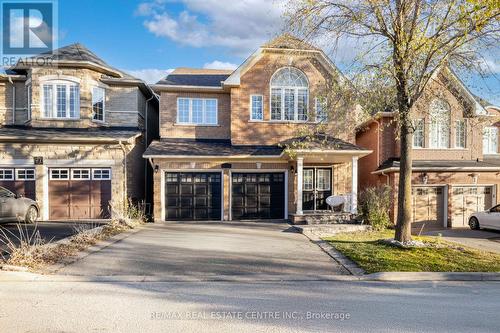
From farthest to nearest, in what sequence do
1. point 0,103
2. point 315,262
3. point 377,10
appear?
point 0,103 → point 377,10 → point 315,262

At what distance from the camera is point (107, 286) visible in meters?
6.72

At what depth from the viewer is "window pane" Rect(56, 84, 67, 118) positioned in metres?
17.5

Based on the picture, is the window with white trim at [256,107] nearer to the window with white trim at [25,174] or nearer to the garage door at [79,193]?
the garage door at [79,193]

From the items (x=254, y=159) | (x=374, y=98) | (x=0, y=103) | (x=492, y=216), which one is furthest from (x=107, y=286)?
(x=492, y=216)

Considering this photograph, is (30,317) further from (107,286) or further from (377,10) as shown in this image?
(377,10)

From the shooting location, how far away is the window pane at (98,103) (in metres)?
17.9

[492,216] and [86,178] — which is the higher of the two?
[86,178]

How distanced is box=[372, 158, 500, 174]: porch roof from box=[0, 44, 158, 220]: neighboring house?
13.3 metres

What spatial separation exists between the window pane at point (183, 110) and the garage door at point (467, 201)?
1525 cm

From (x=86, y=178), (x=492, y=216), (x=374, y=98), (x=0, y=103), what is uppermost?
(x=0, y=103)

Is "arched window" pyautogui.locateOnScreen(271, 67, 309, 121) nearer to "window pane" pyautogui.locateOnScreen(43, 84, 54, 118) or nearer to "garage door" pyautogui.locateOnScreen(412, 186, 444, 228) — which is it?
"garage door" pyautogui.locateOnScreen(412, 186, 444, 228)

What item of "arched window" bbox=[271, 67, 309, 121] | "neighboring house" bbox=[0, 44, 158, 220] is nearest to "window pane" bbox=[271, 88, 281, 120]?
"arched window" bbox=[271, 67, 309, 121]

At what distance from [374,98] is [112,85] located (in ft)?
46.3

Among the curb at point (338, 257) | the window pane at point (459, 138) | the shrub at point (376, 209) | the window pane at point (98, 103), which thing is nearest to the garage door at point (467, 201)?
the window pane at point (459, 138)
